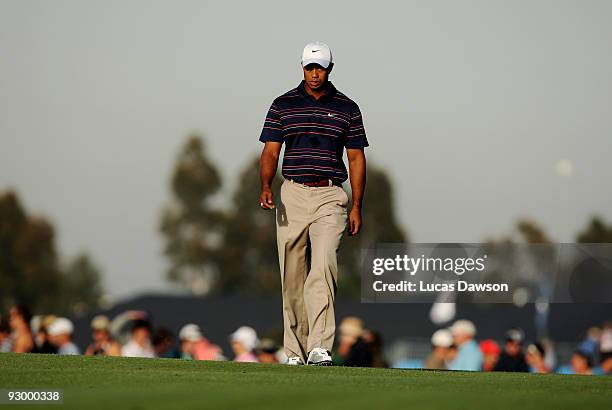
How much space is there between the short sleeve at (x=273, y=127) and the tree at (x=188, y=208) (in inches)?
4048

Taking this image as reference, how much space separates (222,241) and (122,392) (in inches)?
4303

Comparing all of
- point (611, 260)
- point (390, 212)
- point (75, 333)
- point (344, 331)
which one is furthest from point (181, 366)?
point (390, 212)

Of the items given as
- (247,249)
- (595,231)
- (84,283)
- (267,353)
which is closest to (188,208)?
(247,249)

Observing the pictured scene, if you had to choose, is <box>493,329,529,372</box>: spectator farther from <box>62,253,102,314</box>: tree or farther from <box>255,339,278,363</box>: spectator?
<box>62,253,102,314</box>: tree

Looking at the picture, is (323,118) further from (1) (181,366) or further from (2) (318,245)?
(1) (181,366)

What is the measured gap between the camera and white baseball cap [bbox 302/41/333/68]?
37.3 feet

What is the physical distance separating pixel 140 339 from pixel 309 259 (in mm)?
4905

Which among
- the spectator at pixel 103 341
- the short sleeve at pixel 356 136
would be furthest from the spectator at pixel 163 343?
the short sleeve at pixel 356 136

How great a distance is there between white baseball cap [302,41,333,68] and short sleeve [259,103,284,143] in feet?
1.73

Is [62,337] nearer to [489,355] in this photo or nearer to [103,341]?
[103,341]

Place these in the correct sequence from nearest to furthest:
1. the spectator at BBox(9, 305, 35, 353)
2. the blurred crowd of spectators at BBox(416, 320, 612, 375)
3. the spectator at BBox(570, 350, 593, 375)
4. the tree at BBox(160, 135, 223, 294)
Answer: the spectator at BBox(9, 305, 35, 353) < the blurred crowd of spectators at BBox(416, 320, 612, 375) < the spectator at BBox(570, 350, 593, 375) < the tree at BBox(160, 135, 223, 294)

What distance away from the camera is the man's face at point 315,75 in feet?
37.6

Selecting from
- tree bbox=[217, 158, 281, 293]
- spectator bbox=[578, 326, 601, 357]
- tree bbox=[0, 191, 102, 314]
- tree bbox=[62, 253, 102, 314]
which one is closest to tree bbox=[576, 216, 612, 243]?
tree bbox=[217, 158, 281, 293]

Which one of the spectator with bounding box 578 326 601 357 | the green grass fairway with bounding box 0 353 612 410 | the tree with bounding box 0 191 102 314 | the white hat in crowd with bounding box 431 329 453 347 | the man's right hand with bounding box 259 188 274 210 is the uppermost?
the man's right hand with bounding box 259 188 274 210
